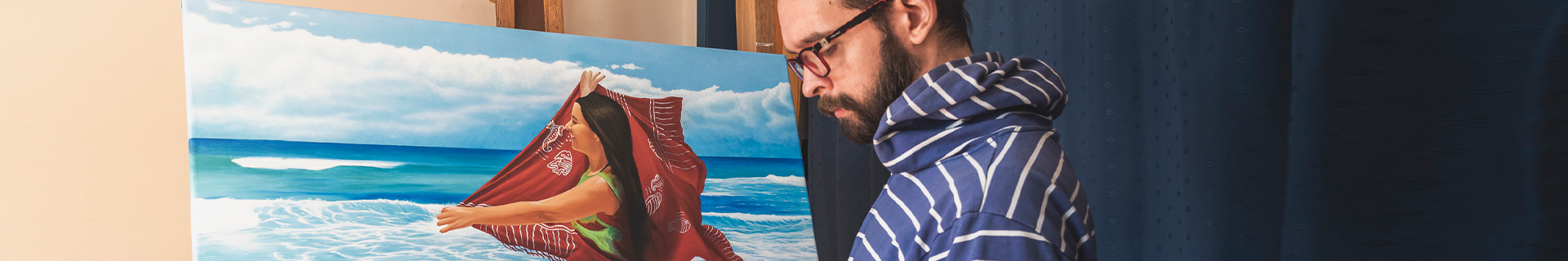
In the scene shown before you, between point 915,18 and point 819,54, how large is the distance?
0.53 feet

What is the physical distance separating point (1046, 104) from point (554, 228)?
2.03 ft

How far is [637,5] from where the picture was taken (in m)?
1.97

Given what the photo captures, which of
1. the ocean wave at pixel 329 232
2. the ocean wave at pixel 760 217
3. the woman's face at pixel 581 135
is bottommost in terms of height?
the ocean wave at pixel 760 217

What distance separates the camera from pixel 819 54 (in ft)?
3.55

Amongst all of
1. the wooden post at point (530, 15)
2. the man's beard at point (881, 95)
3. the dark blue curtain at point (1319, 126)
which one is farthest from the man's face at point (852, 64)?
the wooden post at point (530, 15)

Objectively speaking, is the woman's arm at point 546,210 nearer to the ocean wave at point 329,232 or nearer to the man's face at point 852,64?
the ocean wave at point 329,232

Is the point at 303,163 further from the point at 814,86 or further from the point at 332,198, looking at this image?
the point at 814,86

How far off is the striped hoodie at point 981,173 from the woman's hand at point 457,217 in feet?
1.56

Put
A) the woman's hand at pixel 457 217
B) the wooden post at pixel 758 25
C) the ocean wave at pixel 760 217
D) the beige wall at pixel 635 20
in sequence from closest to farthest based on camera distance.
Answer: the woman's hand at pixel 457 217, the ocean wave at pixel 760 217, the wooden post at pixel 758 25, the beige wall at pixel 635 20

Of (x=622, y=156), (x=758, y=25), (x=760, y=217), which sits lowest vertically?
(x=760, y=217)

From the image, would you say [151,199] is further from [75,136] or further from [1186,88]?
[1186,88]

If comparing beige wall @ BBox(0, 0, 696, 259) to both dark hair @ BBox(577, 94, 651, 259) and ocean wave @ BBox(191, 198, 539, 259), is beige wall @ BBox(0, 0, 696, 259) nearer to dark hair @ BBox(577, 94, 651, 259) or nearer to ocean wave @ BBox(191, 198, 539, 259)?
ocean wave @ BBox(191, 198, 539, 259)

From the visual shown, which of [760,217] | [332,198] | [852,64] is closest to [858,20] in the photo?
[852,64]

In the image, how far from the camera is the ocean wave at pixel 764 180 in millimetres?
1151
